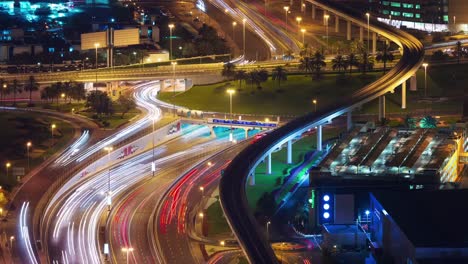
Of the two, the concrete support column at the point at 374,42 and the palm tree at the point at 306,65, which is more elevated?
the concrete support column at the point at 374,42

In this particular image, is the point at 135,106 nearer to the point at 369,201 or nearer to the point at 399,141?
the point at 399,141

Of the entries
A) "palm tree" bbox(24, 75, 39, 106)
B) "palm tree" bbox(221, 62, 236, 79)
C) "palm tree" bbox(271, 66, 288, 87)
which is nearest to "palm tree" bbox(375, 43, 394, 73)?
"palm tree" bbox(271, 66, 288, 87)

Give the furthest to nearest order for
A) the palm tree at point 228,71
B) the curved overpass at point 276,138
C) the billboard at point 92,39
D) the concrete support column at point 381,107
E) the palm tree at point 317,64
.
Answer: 1. the billboard at point 92,39
2. the palm tree at point 228,71
3. the palm tree at point 317,64
4. the concrete support column at point 381,107
5. the curved overpass at point 276,138

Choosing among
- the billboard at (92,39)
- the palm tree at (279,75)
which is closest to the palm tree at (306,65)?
the palm tree at (279,75)

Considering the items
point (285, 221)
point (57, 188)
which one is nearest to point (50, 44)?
point (57, 188)

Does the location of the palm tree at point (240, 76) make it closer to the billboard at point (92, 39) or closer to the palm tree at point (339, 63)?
the palm tree at point (339, 63)

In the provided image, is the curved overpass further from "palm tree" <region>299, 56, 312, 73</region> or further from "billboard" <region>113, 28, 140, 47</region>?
"billboard" <region>113, 28, 140, 47</region>
